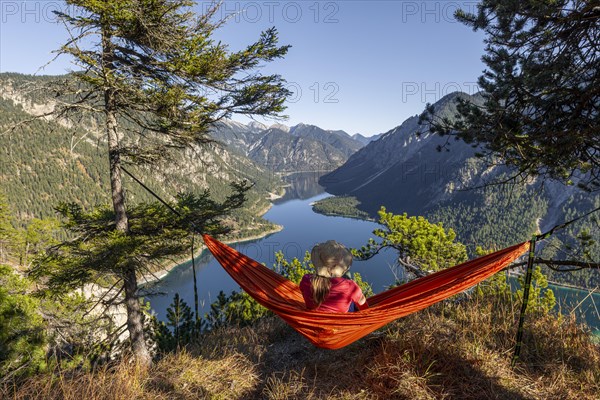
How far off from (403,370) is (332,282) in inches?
36.0

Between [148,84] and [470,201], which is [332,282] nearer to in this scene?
[148,84]

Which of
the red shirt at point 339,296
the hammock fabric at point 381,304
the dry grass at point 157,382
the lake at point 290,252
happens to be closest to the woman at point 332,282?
the red shirt at point 339,296

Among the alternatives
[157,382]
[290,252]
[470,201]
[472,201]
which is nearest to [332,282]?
[157,382]

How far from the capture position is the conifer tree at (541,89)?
3467 mm

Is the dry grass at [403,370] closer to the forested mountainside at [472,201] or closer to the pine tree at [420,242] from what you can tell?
the pine tree at [420,242]

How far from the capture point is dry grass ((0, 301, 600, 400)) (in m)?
2.32

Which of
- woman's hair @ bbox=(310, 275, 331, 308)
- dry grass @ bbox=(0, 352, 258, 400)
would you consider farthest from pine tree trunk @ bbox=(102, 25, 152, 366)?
woman's hair @ bbox=(310, 275, 331, 308)

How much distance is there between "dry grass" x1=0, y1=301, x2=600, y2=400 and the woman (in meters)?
0.56

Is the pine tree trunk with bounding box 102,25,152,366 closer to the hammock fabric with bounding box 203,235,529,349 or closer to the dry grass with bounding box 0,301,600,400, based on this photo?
the dry grass with bounding box 0,301,600,400

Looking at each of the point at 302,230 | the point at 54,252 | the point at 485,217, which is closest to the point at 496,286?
the point at 54,252

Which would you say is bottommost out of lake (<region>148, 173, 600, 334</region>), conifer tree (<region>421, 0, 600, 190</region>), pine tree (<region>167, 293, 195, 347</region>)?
lake (<region>148, 173, 600, 334</region>)

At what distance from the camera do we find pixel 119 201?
6.02 m

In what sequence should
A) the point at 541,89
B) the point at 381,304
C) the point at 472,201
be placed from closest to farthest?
1. the point at 381,304
2. the point at 541,89
3. the point at 472,201

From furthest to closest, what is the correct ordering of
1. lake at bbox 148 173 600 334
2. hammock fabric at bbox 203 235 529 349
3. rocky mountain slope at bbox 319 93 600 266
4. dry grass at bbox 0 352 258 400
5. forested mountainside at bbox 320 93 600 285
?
rocky mountain slope at bbox 319 93 600 266, forested mountainside at bbox 320 93 600 285, lake at bbox 148 173 600 334, hammock fabric at bbox 203 235 529 349, dry grass at bbox 0 352 258 400
